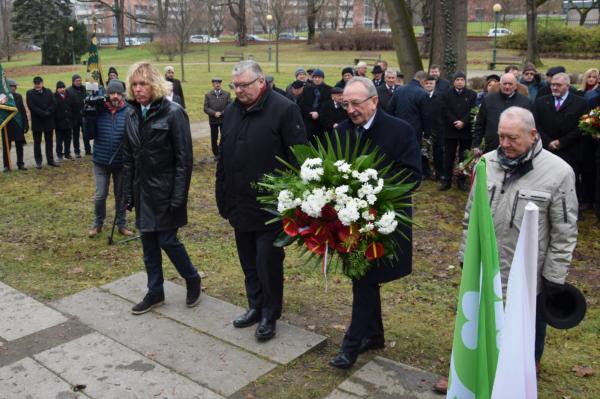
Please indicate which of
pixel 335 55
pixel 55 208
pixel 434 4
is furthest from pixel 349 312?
pixel 335 55

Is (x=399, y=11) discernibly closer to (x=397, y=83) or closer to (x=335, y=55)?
(x=397, y=83)

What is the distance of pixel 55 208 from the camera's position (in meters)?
9.91

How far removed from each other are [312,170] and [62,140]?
11568 mm

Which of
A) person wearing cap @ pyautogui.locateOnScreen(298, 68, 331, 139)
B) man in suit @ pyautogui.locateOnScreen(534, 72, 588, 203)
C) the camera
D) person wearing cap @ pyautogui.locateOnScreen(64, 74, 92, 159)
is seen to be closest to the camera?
the camera

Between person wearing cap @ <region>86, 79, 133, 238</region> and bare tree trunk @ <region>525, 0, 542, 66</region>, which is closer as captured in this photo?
person wearing cap @ <region>86, 79, 133, 238</region>

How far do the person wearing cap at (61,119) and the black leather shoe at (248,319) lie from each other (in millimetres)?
9993

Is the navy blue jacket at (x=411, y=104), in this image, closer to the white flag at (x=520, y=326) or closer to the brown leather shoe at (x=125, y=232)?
the brown leather shoe at (x=125, y=232)

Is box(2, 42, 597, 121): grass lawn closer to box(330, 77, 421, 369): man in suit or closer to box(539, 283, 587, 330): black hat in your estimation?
box(330, 77, 421, 369): man in suit

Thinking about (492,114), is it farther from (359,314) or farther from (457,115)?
(359,314)

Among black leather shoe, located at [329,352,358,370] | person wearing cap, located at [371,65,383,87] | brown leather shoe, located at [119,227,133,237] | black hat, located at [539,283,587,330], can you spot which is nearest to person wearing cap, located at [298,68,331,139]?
person wearing cap, located at [371,65,383,87]

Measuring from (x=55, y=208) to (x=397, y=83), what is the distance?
7.00 meters

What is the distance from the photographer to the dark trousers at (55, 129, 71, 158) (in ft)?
45.8

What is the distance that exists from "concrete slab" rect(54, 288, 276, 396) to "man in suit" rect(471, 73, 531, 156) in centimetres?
546

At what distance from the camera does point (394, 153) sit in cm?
441
